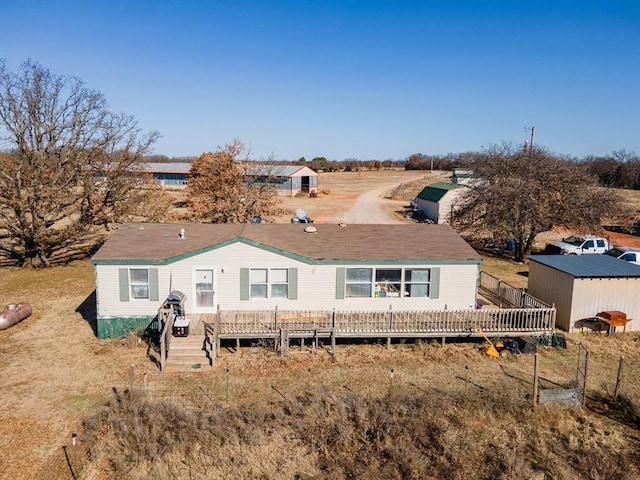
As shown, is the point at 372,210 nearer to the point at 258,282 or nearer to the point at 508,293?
the point at 508,293

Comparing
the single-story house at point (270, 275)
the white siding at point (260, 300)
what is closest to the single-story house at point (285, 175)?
the single-story house at point (270, 275)

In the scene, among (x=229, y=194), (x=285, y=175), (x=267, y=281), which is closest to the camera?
(x=267, y=281)

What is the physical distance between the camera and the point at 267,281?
58.7 ft

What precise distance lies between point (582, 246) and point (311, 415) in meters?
25.7

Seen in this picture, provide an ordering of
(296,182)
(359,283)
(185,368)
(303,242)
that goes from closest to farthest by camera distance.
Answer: (185,368), (359,283), (303,242), (296,182)

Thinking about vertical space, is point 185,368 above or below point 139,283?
below

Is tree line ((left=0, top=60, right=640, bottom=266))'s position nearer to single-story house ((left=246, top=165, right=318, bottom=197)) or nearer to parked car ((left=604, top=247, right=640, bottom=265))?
parked car ((left=604, top=247, right=640, bottom=265))

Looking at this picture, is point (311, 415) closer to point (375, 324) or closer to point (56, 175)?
point (375, 324)

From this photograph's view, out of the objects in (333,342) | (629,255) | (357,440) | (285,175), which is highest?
(285,175)

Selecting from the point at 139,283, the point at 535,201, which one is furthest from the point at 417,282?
the point at 535,201

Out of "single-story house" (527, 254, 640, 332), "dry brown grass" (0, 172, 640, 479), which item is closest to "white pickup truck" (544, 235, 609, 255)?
"single-story house" (527, 254, 640, 332)

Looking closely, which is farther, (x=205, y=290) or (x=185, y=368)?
(x=205, y=290)

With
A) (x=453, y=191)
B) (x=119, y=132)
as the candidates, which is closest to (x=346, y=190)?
(x=453, y=191)

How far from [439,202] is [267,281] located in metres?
29.8
